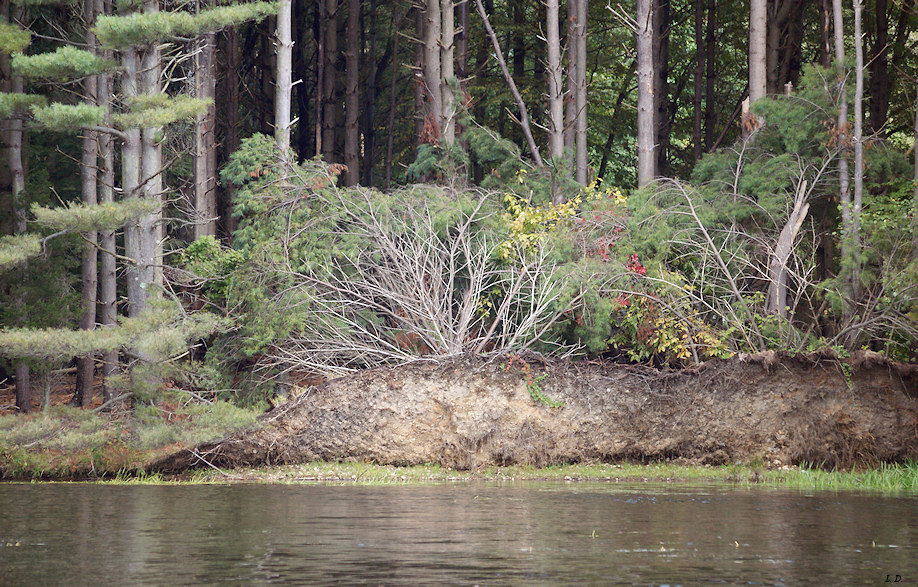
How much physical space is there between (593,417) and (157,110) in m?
8.92

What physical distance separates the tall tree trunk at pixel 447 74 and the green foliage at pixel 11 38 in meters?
8.79

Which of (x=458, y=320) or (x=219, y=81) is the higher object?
(x=219, y=81)

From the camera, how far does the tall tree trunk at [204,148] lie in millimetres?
25328

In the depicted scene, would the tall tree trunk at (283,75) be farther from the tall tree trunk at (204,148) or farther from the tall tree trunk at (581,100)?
the tall tree trunk at (581,100)

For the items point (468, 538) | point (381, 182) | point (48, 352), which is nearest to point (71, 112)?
point (48, 352)

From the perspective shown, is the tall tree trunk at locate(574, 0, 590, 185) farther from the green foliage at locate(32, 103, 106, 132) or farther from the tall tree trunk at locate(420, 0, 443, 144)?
the green foliage at locate(32, 103, 106, 132)

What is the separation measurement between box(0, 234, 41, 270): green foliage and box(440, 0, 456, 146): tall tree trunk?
9281 millimetres

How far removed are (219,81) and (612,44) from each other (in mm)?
13284

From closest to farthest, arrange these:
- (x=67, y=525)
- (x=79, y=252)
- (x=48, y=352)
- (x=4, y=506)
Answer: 1. (x=67, y=525)
2. (x=4, y=506)
3. (x=48, y=352)
4. (x=79, y=252)

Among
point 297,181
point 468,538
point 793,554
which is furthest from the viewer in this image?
point 297,181

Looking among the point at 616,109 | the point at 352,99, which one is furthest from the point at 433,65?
the point at 616,109

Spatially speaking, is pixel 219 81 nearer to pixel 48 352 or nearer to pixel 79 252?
pixel 79 252

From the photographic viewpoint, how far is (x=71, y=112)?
17375 mm

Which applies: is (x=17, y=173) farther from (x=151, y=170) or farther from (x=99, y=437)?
(x=99, y=437)
